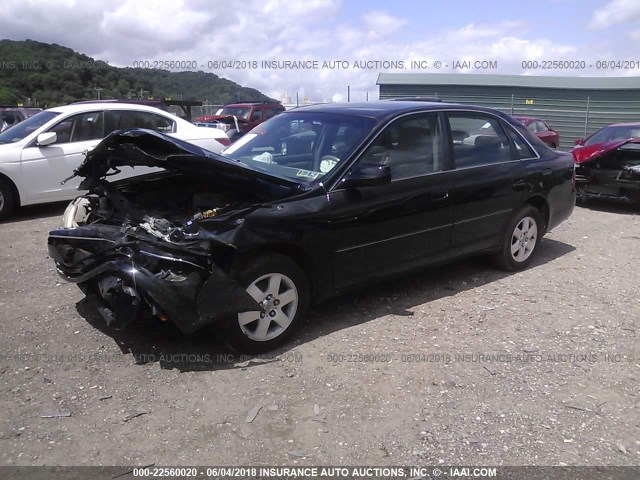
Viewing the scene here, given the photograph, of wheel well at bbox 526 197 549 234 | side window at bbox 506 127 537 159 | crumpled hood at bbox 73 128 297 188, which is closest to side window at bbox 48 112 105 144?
crumpled hood at bbox 73 128 297 188

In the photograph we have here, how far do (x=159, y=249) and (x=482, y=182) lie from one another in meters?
3.07

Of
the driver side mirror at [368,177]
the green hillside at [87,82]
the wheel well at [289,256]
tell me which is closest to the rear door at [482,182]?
the driver side mirror at [368,177]

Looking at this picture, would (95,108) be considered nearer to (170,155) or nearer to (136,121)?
(136,121)

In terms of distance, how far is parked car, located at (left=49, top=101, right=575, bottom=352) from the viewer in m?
3.51

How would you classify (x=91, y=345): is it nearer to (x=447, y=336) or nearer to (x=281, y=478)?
(x=281, y=478)

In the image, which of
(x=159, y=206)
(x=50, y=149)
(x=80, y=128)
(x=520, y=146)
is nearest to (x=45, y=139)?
(x=50, y=149)

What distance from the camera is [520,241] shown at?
576cm

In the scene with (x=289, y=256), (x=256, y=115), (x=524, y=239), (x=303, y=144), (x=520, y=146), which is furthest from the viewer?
(x=256, y=115)

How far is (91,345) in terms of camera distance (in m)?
4.01

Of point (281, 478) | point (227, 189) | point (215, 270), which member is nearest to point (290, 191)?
point (227, 189)

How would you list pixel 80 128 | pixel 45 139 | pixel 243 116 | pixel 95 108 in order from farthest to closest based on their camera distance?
pixel 243 116 < pixel 95 108 < pixel 80 128 < pixel 45 139

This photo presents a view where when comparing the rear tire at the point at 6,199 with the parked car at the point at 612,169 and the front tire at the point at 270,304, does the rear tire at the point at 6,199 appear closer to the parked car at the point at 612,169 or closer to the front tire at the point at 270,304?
the front tire at the point at 270,304

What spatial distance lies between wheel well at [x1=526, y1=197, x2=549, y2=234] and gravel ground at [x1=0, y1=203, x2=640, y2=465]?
0.96m

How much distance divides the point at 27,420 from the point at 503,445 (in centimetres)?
266
